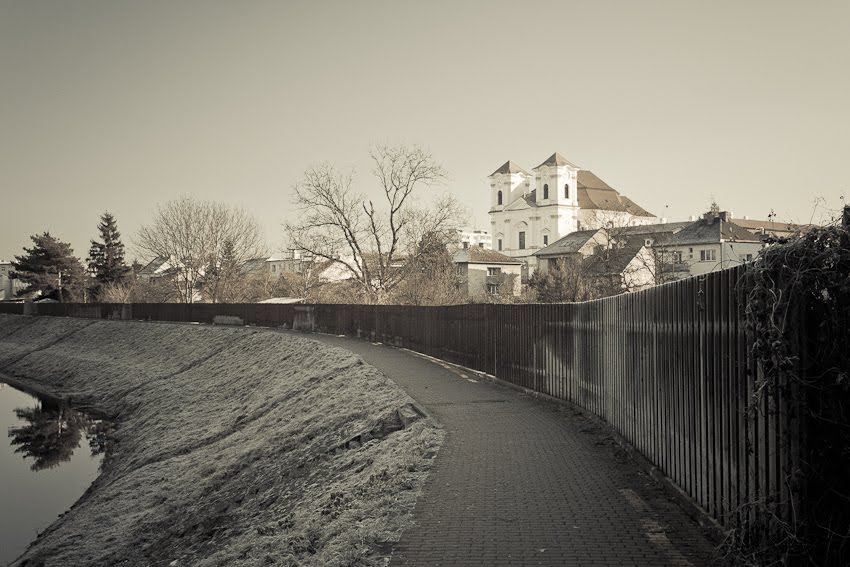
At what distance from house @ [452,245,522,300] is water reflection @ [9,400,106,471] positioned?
65.7m

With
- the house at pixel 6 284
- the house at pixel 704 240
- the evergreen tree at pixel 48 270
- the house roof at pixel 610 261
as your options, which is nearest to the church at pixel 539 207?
the house at pixel 704 240

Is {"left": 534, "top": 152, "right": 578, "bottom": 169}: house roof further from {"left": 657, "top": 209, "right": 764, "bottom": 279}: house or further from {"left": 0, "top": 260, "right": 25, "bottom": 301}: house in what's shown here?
{"left": 0, "top": 260, "right": 25, "bottom": 301}: house

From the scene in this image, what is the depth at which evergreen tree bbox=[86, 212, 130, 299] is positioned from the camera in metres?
91.5

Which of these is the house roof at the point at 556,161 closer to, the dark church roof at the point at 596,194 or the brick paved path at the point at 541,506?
the dark church roof at the point at 596,194

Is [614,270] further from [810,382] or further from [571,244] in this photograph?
[810,382]

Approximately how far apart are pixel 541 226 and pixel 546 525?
120 metres

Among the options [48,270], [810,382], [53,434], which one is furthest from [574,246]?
[810,382]

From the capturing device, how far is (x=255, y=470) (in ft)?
49.3

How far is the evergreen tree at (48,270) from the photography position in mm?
95500

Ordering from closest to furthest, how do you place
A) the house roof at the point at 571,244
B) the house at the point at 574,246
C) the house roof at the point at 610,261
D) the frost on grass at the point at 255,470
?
the frost on grass at the point at 255,470 → the house roof at the point at 610,261 → the house at the point at 574,246 → the house roof at the point at 571,244

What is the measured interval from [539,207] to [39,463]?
352 feet

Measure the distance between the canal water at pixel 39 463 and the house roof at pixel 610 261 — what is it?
129 feet

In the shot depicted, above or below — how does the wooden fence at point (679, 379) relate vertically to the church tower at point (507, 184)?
below

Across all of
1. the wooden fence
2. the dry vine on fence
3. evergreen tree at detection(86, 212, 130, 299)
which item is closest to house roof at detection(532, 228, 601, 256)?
evergreen tree at detection(86, 212, 130, 299)
